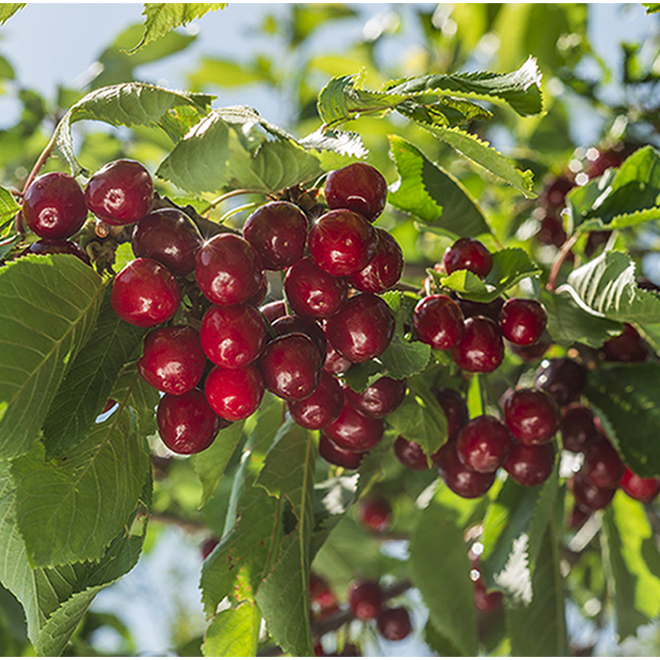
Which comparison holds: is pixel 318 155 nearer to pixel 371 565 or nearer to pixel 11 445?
pixel 11 445

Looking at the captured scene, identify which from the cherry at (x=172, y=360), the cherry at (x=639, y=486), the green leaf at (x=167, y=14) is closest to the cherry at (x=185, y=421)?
the cherry at (x=172, y=360)

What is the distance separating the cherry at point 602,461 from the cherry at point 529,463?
0.17 meters

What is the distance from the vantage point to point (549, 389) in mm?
1171

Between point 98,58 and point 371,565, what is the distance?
5.62 ft

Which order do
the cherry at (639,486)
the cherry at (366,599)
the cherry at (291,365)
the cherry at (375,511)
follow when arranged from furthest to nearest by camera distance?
the cherry at (375,511) → the cherry at (366,599) → the cherry at (639,486) → the cherry at (291,365)

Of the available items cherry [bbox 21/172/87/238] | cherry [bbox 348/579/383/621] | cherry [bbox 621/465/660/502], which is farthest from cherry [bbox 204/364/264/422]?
cherry [bbox 348/579/383/621]

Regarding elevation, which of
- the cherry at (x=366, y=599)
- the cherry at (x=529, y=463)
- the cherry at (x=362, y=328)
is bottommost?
the cherry at (x=366, y=599)

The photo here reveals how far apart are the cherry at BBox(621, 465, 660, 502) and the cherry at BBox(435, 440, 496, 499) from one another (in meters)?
0.47

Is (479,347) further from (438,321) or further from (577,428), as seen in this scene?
(577,428)

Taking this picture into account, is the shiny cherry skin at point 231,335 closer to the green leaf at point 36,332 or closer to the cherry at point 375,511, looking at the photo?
the green leaf at point 36,332

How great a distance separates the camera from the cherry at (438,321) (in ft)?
2.75

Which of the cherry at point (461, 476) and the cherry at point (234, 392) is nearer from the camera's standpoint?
the cherry at point (234, 392)

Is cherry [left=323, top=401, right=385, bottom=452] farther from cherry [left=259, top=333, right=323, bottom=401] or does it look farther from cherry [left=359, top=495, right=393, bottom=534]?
cherry [left=359, top=495, right=393, bottom=534]

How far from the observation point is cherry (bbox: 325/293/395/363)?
715 millimetres
